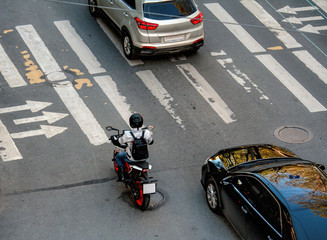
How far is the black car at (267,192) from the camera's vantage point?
8891mm

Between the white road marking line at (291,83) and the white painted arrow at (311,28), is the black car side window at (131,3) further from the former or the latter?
the white painted arrow at (311,28)

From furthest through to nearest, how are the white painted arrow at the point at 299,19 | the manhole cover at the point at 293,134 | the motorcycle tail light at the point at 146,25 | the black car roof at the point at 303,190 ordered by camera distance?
the white painted arrow at the point at 299,19 < the motorcycle tail light at the point at 146,25 < the manhole cover at the point at 293,134 < the black car roof at the point at 303,190

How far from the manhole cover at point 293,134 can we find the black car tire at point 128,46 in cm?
500

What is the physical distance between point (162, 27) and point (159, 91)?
6.30 feet

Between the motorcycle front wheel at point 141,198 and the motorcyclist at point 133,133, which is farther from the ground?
the motorcyclist at point 133,133

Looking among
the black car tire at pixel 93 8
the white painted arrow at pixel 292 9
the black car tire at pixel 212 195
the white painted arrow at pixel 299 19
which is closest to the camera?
the black car tire at pixel 212 195

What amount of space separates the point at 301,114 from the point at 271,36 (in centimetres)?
444

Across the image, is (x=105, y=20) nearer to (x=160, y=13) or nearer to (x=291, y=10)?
(x=160, y=13)

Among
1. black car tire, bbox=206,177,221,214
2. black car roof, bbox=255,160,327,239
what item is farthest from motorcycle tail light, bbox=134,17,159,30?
black car roof, bbox=255,160,327,239

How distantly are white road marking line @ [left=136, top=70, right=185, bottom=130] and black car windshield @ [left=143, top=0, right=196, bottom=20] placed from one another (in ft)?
5.22

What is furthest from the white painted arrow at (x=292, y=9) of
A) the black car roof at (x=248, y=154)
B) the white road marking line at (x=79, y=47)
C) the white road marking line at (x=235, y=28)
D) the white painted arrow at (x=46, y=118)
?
the black car roof at (x=248, y=154)

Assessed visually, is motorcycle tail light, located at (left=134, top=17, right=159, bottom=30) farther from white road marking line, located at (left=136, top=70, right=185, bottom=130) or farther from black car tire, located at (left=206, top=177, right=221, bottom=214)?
black car tire, located at (left=206, top=177, right=221, bottom=214)

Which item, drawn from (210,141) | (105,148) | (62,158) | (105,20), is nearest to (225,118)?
(210,141)

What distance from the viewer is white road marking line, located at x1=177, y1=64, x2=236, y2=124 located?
1446cm
